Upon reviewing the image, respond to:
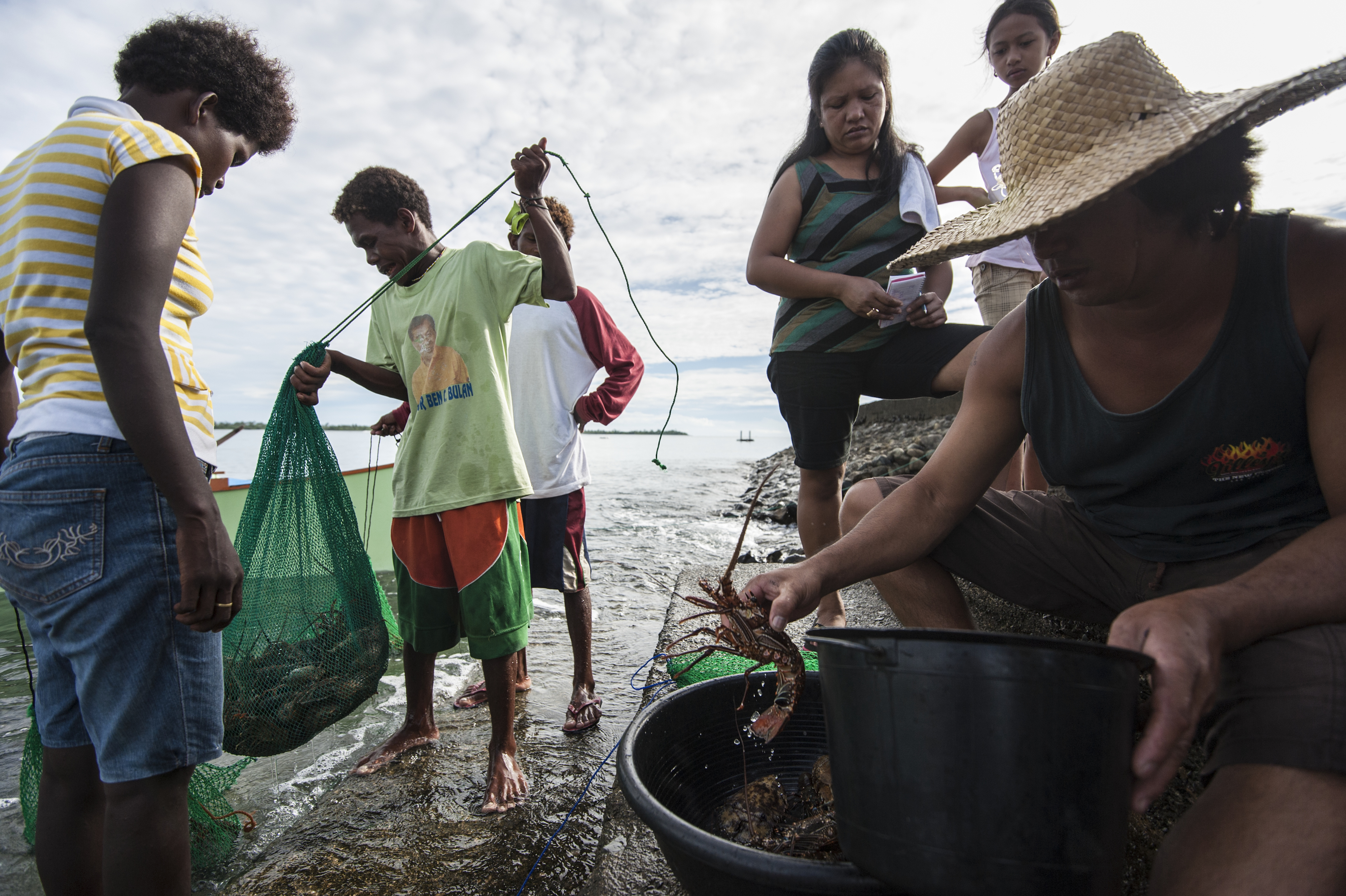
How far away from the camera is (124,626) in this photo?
1.33m

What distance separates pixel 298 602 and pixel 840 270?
2429 mm

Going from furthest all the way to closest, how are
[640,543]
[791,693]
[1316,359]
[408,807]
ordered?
[640,543] → [408,807] → [791,693] → [1316,359]

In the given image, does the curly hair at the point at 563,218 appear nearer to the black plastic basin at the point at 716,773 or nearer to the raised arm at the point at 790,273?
the raised arm at the point at 790,273

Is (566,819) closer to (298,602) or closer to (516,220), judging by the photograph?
(298,602)

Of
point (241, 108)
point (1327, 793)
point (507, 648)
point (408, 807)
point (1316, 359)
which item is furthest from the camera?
point (507, 648)

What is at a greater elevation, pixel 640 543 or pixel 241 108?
Result: pixel 241 108

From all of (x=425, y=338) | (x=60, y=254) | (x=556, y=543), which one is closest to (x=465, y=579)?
(x=556, y=543)

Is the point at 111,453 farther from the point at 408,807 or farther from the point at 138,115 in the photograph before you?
the point at 408,807

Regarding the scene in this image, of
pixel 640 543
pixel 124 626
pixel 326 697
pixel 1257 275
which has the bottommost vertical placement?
pixel 640 543

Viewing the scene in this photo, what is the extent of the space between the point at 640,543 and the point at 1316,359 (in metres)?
6.56

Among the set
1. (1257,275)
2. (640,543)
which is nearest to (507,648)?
(1257,275)

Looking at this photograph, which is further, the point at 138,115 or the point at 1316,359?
the point at 138,115

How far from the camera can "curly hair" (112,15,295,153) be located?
1565 mm

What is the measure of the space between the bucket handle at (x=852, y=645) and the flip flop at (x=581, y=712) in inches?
77.5
